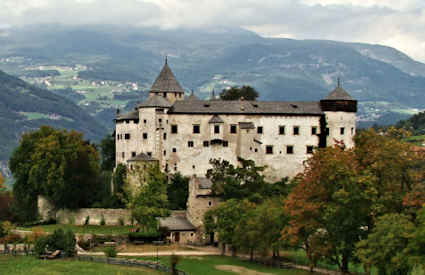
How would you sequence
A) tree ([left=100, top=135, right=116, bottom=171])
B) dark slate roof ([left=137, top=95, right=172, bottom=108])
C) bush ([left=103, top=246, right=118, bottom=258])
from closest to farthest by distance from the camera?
bush ([left=103, top=246, right=118, bottom=258]), dark slate roof ([left=137, top=95, right=172, bottom=108]), tree ([left=100, top=135, right=116, bottom=171])

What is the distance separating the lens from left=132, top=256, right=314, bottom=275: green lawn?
64188mm

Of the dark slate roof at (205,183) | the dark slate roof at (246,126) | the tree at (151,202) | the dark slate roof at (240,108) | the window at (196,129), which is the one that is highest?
the dark slate roof at (240,108)

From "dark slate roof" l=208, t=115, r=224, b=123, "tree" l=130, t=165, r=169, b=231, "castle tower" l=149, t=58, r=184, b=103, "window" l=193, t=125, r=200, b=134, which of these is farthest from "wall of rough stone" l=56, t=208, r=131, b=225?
"castle tower" l=149, t=58, r=184, b=103

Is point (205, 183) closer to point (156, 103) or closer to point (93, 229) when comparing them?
point (93, 229)

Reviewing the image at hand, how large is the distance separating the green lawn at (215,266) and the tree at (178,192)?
17.5 m

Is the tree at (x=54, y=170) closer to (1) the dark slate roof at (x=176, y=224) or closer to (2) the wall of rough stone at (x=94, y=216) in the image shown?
(2) the wall of rough stone at (x=94, y=216)

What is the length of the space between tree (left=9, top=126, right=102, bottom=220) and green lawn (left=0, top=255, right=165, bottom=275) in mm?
23314

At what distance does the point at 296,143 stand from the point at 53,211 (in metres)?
32.1

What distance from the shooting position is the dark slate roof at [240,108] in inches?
3807

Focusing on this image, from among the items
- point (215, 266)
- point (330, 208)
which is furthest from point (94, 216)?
point (330, 208)

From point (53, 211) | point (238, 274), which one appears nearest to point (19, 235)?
point (53, 211)

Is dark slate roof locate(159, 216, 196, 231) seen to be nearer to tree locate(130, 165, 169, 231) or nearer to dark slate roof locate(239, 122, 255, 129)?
tree locate(130, 165, 169, 231)

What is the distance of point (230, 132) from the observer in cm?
9644

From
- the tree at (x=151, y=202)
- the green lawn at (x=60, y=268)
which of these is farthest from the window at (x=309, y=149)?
the green lawn at (x=60, y=268)
